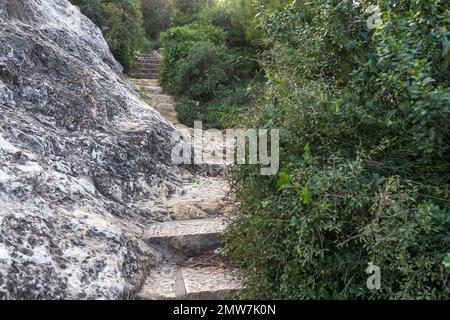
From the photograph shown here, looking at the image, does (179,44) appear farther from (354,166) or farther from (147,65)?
(354,166)

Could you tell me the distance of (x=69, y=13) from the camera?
22.3 feet

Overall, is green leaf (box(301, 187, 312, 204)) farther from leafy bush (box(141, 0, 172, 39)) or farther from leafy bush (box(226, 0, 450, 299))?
leafy bush (box(141, 0, 172, 39))

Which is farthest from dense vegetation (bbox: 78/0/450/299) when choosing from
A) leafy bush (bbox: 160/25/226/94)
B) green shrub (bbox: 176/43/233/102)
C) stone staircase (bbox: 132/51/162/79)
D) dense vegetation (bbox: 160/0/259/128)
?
stone staircase (bbox: 132/51/162/79)

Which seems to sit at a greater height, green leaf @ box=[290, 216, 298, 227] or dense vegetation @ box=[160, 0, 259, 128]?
dense vegetation @ box=[160, 0, 259, 128]

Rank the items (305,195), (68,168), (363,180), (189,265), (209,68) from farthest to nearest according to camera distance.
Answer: (209,68) → (68,168) → (189,265) → (363,180) → (305,195)

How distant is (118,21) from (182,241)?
8.07 m

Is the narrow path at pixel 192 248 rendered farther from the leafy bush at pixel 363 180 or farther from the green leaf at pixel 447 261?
the green leaf at pixel 447 261

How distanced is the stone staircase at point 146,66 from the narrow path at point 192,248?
25.5 feet

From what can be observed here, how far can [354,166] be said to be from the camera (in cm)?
260

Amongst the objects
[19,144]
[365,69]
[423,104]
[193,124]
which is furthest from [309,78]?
[193,124]

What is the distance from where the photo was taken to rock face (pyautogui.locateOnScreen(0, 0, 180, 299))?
2.73 meters

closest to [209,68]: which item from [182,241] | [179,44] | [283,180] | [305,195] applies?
[179,44]

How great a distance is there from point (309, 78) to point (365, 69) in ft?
1.79

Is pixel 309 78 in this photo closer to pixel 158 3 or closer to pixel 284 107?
pixel 284 107
